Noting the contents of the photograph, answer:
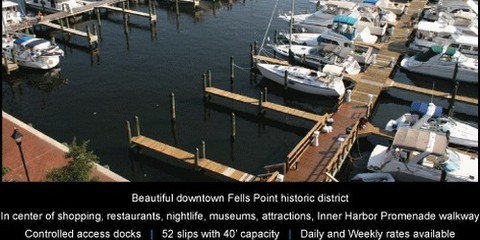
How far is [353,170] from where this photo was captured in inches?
1449

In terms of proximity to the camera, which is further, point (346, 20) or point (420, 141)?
point (346, 20)

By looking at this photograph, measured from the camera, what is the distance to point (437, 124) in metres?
37.3

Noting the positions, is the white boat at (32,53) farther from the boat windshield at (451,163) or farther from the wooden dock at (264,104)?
the boat windshield at (451,163)

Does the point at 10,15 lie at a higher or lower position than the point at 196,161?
higher

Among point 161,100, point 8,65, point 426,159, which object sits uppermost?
point 8,65

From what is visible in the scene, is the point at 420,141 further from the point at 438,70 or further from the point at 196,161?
the point at 438,70

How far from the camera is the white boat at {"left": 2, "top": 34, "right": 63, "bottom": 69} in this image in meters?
50.6

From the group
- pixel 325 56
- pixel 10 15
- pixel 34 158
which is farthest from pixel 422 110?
pixel 10 15

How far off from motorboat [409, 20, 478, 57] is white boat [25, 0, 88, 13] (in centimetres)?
4586

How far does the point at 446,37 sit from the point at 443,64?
17.4 feet

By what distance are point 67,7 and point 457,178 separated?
2159 inches

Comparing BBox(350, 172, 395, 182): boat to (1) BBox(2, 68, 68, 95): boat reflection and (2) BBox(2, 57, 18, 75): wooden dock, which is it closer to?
(1) BBox(2, 68, 68, 95): boat reflection

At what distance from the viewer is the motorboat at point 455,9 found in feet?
187
